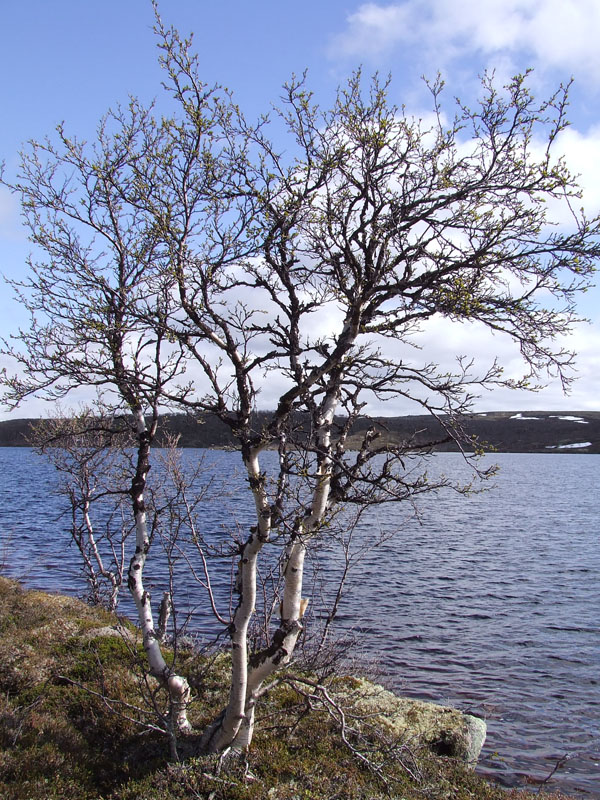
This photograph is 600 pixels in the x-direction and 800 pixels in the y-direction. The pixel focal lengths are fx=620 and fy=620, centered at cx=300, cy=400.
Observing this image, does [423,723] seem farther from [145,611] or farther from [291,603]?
[145,611]

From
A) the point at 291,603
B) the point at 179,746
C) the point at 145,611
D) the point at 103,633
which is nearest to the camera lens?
the point at 291,603

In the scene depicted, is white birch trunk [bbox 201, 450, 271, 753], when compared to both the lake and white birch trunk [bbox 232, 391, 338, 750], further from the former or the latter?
the lake

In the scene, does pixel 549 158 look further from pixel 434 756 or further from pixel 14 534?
pixel 14 534

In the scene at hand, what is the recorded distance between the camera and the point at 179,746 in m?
9.68

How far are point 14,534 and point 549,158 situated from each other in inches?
1408

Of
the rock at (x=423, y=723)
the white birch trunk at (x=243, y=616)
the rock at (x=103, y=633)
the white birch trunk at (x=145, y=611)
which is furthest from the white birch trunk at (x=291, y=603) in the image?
the rock at (x=103, y=633)

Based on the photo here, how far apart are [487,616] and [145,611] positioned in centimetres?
1636

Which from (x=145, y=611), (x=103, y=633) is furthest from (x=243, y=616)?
(x=103, y=633)

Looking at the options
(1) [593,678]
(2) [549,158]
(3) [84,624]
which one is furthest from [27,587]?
(2) [549,158]

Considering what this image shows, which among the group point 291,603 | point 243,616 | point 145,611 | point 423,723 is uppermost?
point 291,603

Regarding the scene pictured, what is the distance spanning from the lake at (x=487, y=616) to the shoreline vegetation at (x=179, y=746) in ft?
9.82

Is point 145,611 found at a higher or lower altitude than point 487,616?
higher

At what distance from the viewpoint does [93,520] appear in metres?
38.4

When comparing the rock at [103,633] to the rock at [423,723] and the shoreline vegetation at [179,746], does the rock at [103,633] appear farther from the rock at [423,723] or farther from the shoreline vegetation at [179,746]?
the rock at [423,723]
